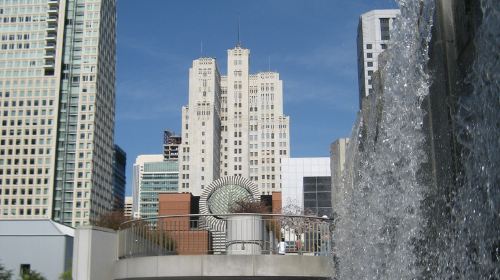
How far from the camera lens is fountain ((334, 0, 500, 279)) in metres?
6.51

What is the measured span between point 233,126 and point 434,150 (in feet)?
580

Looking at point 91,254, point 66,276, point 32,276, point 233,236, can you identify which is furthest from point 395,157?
point 32,276

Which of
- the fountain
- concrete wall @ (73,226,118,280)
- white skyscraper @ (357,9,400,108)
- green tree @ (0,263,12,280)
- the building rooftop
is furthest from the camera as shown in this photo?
white skyscraper @ (357,9,400,108)

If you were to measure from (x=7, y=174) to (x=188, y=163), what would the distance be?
140 feet

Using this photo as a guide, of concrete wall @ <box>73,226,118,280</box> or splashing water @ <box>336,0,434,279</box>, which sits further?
concrete wall @ <box>73,226,118,280</box>

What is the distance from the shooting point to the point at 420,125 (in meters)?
8.81

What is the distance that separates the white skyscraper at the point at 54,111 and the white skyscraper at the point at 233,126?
21.1 metres

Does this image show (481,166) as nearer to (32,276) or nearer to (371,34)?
(32,276)

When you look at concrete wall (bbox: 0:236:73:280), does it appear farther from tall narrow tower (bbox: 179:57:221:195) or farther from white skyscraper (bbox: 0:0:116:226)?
tall narrow tower (bbox: 179:57:221:195)

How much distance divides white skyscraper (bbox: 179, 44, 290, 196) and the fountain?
155 meters

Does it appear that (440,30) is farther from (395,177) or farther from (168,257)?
(168,257)

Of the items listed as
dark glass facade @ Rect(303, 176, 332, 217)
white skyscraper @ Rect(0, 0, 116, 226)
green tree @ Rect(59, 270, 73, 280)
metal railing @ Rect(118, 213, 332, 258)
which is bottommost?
green tree @ Rect(59, 270, 73, 280)

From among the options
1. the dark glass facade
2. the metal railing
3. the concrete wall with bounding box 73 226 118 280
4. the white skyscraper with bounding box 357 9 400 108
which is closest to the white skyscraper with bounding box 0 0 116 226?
the white skyscraper with bounding box 357 9 400 108

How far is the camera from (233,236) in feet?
57.0
